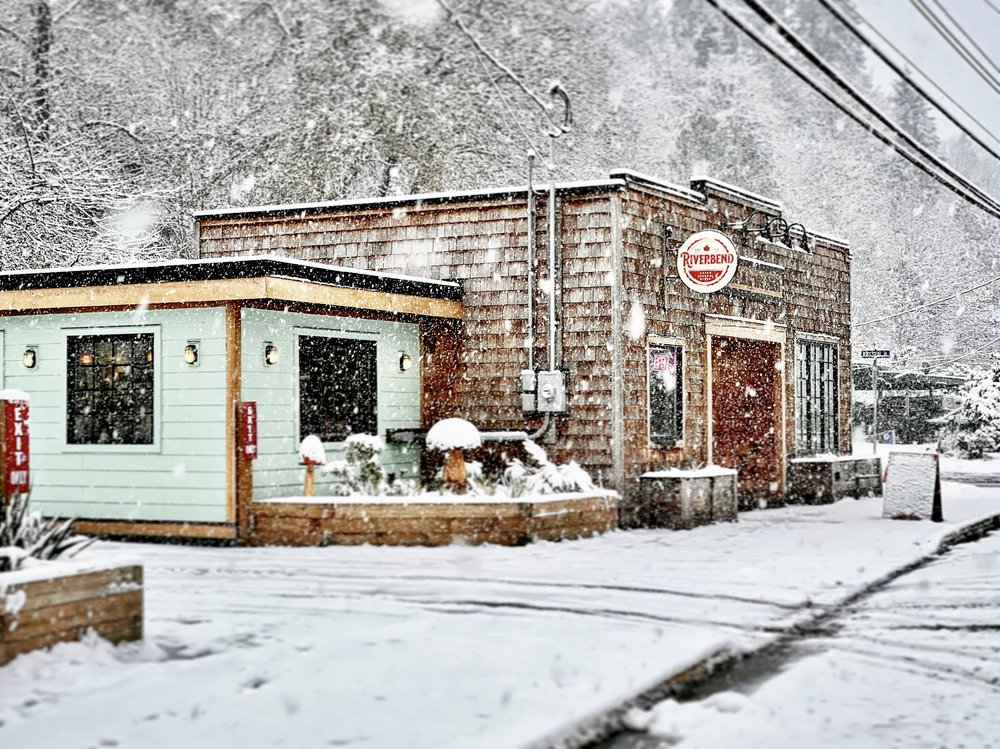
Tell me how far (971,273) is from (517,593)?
54.3m

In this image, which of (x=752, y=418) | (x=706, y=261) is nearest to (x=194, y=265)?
(x=706, y=261)

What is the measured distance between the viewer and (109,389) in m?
14.6

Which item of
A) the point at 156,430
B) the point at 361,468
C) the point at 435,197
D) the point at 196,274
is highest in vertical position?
the point at 435,197

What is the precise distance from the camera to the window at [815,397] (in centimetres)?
2056

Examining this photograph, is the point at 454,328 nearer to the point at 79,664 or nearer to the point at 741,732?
the point at 79,664

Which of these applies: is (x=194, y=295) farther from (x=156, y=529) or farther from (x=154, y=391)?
(x=156, y=529)

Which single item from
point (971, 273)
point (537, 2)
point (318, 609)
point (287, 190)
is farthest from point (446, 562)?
point (971, 273)

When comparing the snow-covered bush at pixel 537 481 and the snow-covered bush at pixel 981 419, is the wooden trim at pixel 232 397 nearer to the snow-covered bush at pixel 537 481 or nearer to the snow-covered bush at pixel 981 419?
the snow-covered bush at pixel 537 481

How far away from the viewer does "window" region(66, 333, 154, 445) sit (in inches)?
564

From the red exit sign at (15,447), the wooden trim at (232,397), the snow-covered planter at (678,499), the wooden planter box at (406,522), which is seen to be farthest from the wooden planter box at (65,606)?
the snow-covered planter at (678,499)

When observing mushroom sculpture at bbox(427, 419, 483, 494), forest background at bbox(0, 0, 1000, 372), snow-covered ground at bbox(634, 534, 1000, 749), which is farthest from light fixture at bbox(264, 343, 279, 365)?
forest background at bbox(0, 0, 1000, 372)

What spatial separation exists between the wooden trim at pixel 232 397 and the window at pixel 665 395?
18.1ft

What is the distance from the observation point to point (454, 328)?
16.9 metres

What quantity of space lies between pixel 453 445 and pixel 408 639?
263 inches
